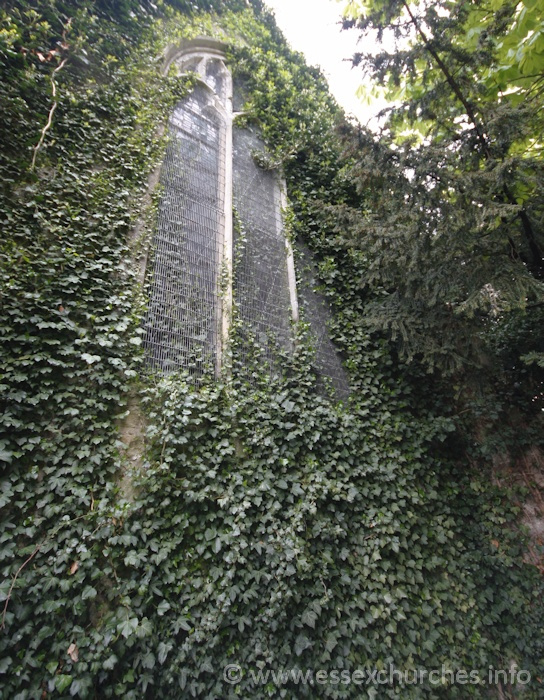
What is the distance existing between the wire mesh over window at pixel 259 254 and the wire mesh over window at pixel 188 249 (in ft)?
0.99

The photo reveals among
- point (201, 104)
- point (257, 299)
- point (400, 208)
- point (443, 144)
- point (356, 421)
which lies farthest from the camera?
point (201, 104)

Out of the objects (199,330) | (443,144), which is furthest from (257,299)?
(443,144)

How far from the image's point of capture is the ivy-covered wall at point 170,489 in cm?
257

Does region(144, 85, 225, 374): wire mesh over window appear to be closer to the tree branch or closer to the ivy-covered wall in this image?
the ivy-covered wall

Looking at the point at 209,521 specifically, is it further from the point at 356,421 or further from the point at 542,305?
the point at 542,305

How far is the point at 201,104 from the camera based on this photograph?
5.82 m

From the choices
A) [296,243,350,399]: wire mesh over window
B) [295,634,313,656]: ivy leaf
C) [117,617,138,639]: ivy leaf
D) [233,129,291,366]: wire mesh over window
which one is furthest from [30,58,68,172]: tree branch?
[295,634,313,656]: ivy leaf

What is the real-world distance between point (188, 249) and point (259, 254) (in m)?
1.11

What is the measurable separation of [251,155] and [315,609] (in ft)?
20.7

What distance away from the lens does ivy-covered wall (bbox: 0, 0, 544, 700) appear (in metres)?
2.57

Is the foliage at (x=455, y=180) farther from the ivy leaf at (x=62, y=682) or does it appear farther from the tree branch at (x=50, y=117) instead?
the ivy leaf at (x=62, y=682)

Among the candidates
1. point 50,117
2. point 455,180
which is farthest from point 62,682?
point 50,117

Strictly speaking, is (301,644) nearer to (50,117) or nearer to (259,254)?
(259,254)

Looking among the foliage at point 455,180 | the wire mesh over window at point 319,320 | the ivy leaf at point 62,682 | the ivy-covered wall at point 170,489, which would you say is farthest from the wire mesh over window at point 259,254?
the ivy leaf at point 62,682
